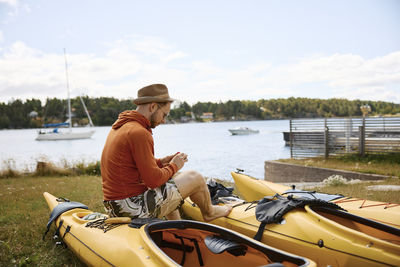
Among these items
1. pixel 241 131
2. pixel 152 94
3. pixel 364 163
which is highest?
pixel 152 94

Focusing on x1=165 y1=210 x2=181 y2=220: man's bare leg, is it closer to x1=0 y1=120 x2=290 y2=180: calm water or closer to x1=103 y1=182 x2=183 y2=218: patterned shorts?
x1=103 y1=182 x2=183 y2=218: patterned shorts

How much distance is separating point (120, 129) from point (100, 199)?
3466 mm

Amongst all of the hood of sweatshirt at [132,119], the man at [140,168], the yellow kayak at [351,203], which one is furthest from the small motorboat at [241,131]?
the hood of sweatshirt at [132,119]

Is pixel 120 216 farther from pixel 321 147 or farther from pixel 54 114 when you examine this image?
pixel 54 114

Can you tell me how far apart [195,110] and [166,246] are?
3934 inches

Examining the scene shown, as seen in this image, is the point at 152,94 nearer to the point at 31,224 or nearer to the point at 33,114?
the point at 31,224

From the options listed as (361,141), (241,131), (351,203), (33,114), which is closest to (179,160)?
(351,203)

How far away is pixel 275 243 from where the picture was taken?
3.22 metres

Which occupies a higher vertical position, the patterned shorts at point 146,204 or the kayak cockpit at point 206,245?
the patterned shorts at point 146,204

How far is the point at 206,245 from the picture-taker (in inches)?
96.2

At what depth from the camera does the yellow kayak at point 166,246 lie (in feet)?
7.34

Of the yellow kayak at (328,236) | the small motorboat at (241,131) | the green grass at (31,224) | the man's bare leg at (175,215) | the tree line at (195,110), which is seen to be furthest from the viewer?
the small motorboat at (241,131)

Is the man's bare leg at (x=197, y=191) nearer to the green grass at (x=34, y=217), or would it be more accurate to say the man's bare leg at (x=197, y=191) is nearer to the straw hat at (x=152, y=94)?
the straw hat at (x=152, y=94)

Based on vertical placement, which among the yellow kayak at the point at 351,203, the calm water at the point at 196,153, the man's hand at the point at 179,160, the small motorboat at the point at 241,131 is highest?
the man's hand at the point at 179,160
